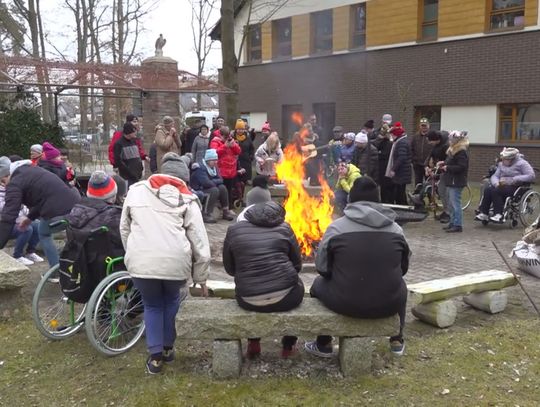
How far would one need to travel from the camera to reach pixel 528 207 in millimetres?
10133

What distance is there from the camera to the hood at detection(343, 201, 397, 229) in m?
4.09

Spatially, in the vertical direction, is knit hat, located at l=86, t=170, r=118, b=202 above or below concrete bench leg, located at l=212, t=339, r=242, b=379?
above

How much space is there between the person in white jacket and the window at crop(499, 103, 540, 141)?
551 inches

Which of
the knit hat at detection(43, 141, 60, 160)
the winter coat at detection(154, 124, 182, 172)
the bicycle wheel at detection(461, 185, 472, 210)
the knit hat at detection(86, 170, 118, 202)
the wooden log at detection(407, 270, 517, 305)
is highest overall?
the winter coat at detection(154, 124, 182, 172)

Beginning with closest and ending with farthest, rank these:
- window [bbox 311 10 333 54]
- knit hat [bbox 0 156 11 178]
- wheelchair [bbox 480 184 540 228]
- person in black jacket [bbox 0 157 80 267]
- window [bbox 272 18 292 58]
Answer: person in black jacket [bbox 0 157 80 267], knit hat [bbox 0 156 11 178], wheelchair [bbox 480 184 540 228], window [bbox 311 10 333 54], window [bbox 272 18 292 58]

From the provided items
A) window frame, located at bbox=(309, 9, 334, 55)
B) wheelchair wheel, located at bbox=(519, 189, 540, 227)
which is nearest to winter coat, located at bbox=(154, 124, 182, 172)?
wheelchair wheel, located at bbox=(519, 189, 540, 227)

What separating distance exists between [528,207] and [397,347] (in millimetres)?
6662

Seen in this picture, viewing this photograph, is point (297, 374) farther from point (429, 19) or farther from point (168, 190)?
point (429, 19)

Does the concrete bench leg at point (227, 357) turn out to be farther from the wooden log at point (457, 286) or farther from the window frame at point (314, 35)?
the window frame at point (314, 35)

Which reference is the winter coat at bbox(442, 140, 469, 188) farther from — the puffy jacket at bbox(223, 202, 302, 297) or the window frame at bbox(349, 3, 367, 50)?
the window frame at bbox(349, 3, 367, 50)

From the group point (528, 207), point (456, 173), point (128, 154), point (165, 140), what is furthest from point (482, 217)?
point (128, 154)

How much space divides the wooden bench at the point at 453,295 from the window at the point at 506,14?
483 inches

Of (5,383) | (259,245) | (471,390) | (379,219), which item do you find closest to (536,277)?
(471,390)

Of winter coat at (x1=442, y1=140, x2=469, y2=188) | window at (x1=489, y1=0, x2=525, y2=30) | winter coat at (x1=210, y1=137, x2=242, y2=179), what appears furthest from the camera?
window at (x1=489, y1=0, x2=525, y2=30)
